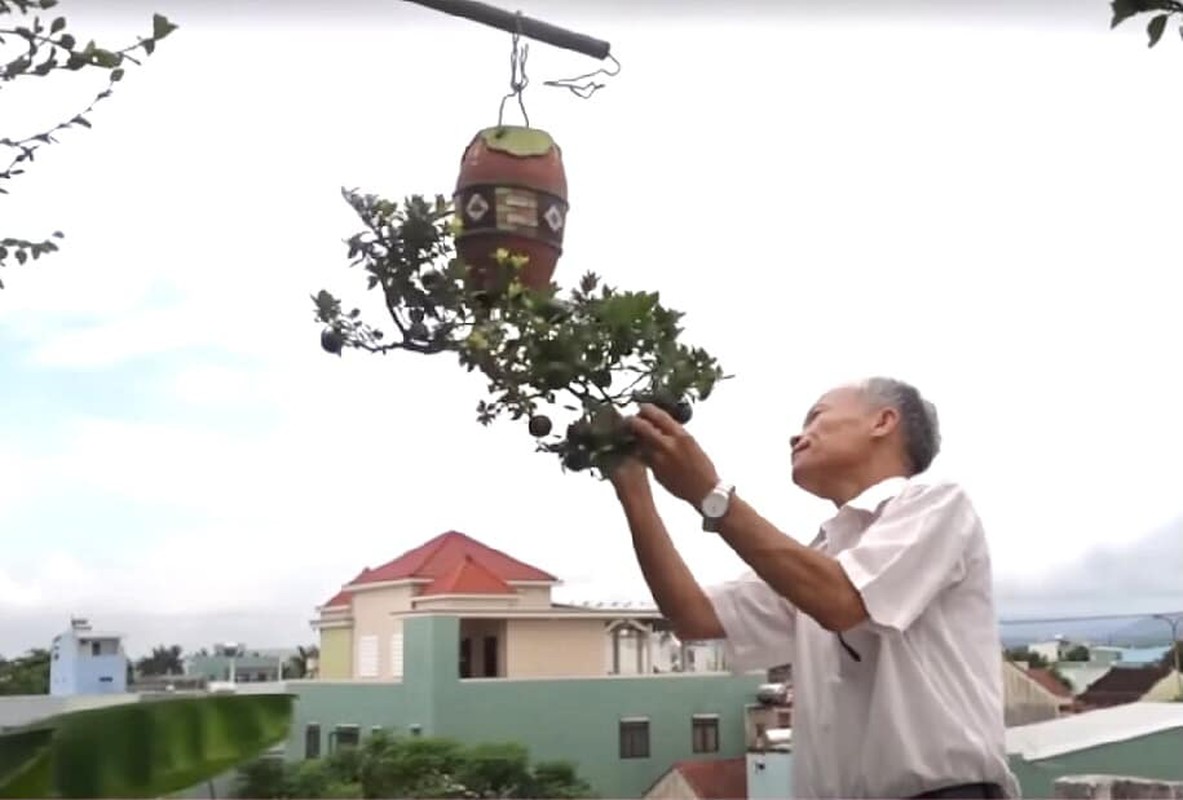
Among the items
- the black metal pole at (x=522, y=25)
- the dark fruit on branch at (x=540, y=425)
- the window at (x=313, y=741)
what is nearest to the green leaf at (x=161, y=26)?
the black metal pole at (x=522, y=25)

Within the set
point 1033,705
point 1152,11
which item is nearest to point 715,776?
point 1033,705

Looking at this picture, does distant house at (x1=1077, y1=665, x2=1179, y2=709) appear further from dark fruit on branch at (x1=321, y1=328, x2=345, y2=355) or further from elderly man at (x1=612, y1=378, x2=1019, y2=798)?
dark fruit on branch at (x1=321, y1=328, x2=345, y2=355)

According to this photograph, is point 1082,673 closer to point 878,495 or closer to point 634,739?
point 634,739

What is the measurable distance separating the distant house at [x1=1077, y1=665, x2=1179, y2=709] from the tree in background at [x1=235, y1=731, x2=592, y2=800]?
277 cm

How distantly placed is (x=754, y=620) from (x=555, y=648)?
171 inches

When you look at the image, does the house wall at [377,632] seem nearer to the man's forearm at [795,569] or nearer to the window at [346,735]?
the window at [346,735]

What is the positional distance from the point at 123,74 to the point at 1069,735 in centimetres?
406

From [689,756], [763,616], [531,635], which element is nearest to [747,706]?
[689,756]

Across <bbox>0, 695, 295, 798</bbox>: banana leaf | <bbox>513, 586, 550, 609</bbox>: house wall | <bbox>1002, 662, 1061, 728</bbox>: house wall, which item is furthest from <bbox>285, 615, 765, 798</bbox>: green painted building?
<bbox>0, 695, 295, 798</bbox>: banana leaf

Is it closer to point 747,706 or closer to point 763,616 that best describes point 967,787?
point 763,616

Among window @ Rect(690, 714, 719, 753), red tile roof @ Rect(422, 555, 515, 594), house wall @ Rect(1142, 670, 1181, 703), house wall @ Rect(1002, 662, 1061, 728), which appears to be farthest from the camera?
window @ Rect(690, 714, 719, 753)

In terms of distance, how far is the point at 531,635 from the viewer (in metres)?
5.40

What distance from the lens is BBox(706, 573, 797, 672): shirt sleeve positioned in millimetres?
1261

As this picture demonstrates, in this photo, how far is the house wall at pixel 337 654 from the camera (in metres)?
4.84
